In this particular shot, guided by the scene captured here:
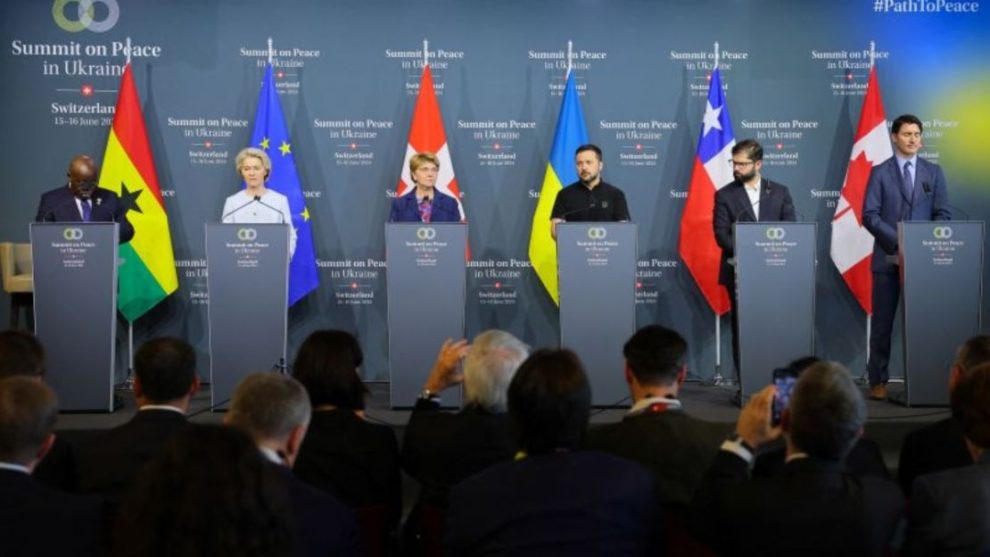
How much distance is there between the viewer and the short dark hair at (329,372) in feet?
11.3

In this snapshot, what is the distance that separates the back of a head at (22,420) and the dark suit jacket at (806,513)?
1593 millimetres

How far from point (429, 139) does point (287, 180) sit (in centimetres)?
109

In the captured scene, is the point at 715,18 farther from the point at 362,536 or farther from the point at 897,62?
the point at 362,536

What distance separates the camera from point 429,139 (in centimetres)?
799

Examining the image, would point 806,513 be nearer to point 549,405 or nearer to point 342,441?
point 549,405

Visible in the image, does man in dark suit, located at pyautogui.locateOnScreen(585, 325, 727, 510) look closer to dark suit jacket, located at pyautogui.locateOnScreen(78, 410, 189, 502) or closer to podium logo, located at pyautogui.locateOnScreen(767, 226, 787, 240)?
dark suit jacket, located at pyautogui.locateOnScreen(78, 410, 189, 502)

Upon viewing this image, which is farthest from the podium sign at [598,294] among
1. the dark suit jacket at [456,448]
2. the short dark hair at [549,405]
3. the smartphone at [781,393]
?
the short dark hair at [549,405]

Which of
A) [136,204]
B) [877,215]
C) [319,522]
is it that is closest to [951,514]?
[319,522]

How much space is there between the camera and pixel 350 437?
336 centimetres

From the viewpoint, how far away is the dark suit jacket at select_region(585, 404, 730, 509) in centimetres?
308

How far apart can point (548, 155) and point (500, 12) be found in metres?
1.16

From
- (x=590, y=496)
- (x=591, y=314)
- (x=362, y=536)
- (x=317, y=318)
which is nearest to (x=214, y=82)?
(x=317, y=318)

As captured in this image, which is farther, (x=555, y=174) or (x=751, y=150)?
(x=555, y=174)

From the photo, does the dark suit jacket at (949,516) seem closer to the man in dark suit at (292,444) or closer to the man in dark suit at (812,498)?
the man in dark suit at (812,498)
